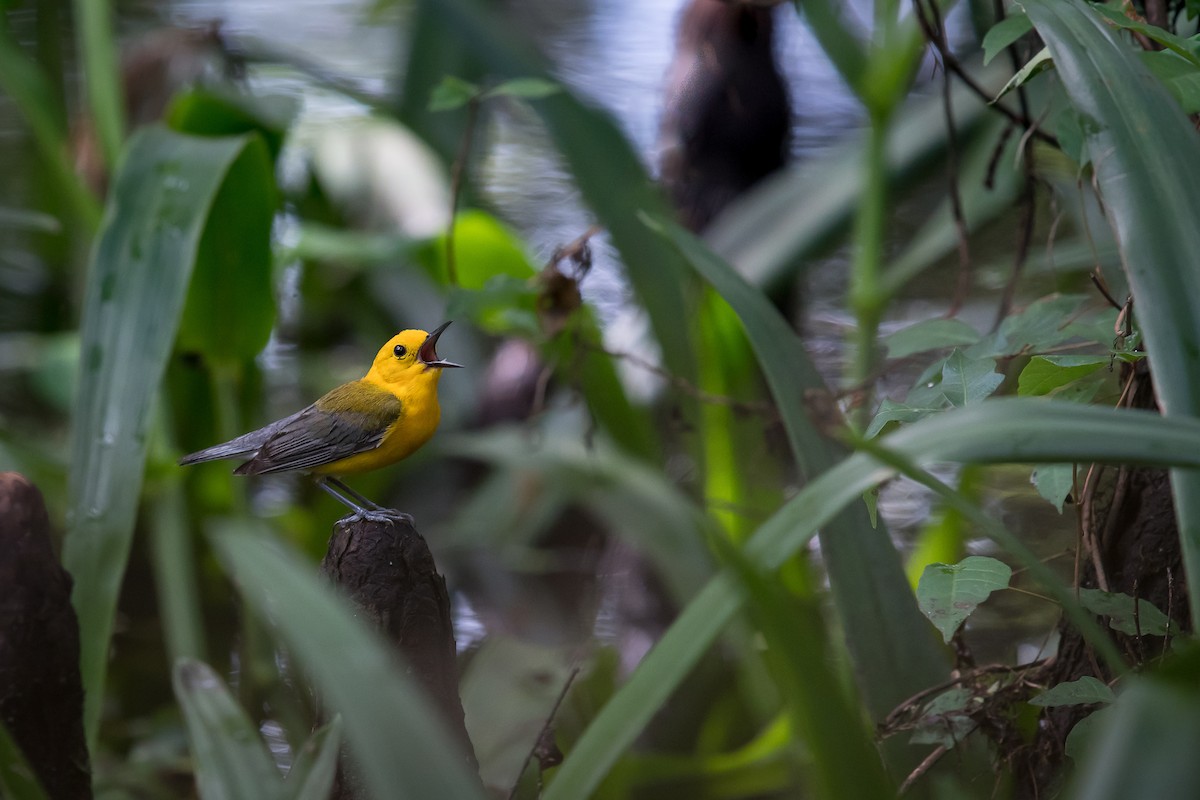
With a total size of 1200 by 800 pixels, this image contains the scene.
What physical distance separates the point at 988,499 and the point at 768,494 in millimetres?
487

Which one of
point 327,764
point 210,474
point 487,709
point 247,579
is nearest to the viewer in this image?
point 247,579

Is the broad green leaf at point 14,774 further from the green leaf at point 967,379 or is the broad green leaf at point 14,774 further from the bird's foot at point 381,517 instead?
the green leaf at point 967,379

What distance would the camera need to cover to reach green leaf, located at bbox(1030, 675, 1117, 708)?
0.82 m

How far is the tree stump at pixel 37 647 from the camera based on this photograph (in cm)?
95

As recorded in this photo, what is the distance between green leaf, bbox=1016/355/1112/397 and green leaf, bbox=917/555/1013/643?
0.16 m

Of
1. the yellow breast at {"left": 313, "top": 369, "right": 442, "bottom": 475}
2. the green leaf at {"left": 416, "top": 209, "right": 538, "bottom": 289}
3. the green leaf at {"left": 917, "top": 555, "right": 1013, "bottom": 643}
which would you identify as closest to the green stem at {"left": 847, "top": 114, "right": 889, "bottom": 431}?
the green leaf at {"left": 416, "top": 209, "right": 538, "bottom": 289}

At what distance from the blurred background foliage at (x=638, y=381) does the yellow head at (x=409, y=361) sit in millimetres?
247

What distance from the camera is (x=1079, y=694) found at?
32.5 inches

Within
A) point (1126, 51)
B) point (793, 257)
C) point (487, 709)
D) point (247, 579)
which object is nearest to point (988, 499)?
point (793, 257)

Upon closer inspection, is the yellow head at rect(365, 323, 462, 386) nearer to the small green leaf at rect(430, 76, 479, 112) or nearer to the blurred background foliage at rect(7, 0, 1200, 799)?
the blurred background foliage at rect(7, 0, 1200, 799)

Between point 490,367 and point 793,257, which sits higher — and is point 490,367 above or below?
below

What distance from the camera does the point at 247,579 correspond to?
23.0 inches

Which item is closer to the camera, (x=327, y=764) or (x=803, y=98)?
(x=327, y=764)

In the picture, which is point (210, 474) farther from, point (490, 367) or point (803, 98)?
point (803, 98)
